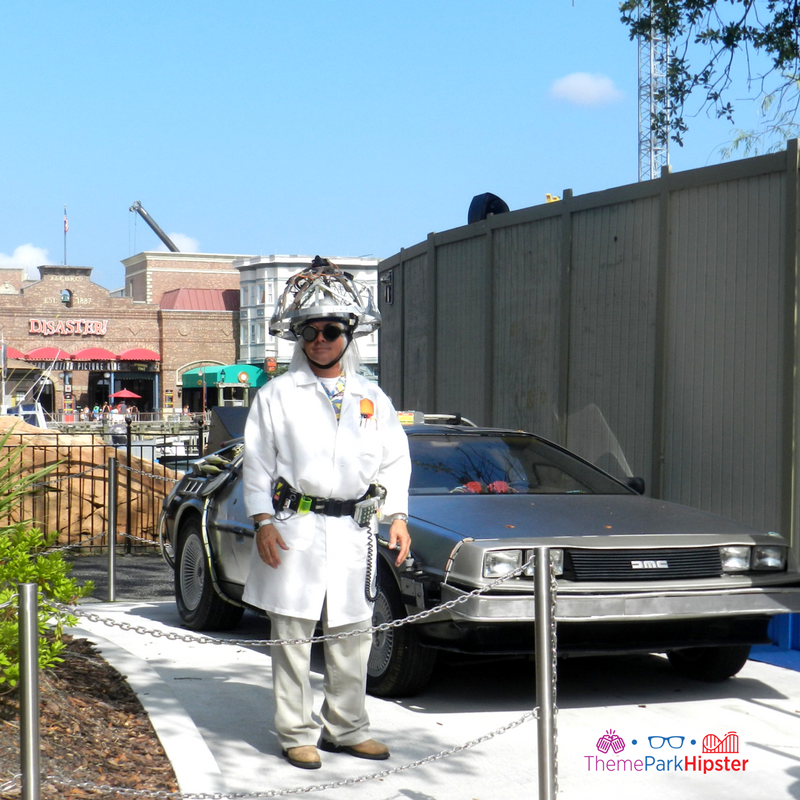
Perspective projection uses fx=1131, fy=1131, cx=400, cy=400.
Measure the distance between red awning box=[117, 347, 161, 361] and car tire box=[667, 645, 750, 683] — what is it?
62988 millimetres

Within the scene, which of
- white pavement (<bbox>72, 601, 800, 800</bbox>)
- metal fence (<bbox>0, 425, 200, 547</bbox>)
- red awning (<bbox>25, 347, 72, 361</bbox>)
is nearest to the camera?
white pavement (<bbox>72, 601, 800, 800</bbox>)

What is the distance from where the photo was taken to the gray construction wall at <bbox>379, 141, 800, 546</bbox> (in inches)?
309

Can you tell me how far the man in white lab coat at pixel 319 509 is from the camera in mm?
4699

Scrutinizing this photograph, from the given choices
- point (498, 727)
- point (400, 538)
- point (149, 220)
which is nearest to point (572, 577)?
point (498, 727)

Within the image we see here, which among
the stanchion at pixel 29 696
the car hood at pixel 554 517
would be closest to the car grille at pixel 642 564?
the car hood at pixel 554 517

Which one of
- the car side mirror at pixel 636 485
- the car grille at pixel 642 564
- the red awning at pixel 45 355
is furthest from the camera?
the red awning at pixel 45 355

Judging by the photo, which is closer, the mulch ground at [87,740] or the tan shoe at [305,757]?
the mulch ground at [87,740]

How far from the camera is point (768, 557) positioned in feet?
19.6

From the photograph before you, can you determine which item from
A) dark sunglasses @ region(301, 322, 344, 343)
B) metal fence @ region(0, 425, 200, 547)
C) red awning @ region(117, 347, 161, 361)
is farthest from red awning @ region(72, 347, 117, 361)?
dark sunglasses @ region(301, 322, 344, 343)

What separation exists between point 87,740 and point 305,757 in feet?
2.96

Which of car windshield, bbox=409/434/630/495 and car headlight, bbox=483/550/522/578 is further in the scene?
car windshield, bbox=409/434/630/495

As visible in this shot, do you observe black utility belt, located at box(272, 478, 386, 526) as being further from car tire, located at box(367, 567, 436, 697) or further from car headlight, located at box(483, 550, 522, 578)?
car tire, located at box(367, 567, 436, 697)

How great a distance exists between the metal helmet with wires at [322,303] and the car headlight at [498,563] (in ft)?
4.07

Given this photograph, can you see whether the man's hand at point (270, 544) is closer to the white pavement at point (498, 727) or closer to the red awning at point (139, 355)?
the white pavement at point (498, 727)
